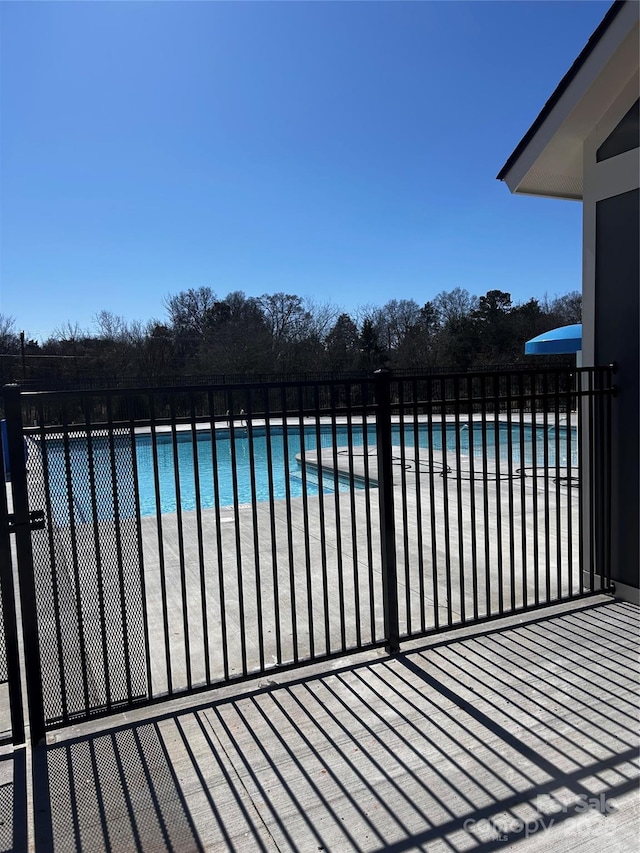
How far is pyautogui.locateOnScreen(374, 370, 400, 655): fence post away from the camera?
313cm

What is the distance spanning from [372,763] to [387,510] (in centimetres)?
131

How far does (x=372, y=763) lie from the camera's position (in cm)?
223

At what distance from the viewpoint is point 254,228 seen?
30.9 meters

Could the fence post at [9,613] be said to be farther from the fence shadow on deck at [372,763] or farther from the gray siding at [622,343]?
the gray siding at [622,343]

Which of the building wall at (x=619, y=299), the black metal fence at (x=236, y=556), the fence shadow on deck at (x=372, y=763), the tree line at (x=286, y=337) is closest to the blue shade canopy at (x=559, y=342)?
the black metal fence at (x=236, y=556)

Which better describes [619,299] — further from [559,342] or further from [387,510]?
[559,342]

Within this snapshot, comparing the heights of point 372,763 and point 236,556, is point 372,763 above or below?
below

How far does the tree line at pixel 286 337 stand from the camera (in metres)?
30.5

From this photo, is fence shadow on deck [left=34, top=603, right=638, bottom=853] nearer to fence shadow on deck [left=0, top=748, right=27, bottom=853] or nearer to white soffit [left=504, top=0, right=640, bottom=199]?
fence shadow on deck [left=0, top=748, right=27, bottom=853]

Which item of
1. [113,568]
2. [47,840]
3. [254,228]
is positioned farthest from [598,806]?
[254,228]

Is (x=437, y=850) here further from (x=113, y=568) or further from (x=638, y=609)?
(x=638, y=609)

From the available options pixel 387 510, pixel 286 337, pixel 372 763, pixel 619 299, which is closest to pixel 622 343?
pixel 619 299

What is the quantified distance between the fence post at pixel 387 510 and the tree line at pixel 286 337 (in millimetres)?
25683

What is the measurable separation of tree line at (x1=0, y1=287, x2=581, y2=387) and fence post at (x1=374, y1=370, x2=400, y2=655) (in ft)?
84.3
